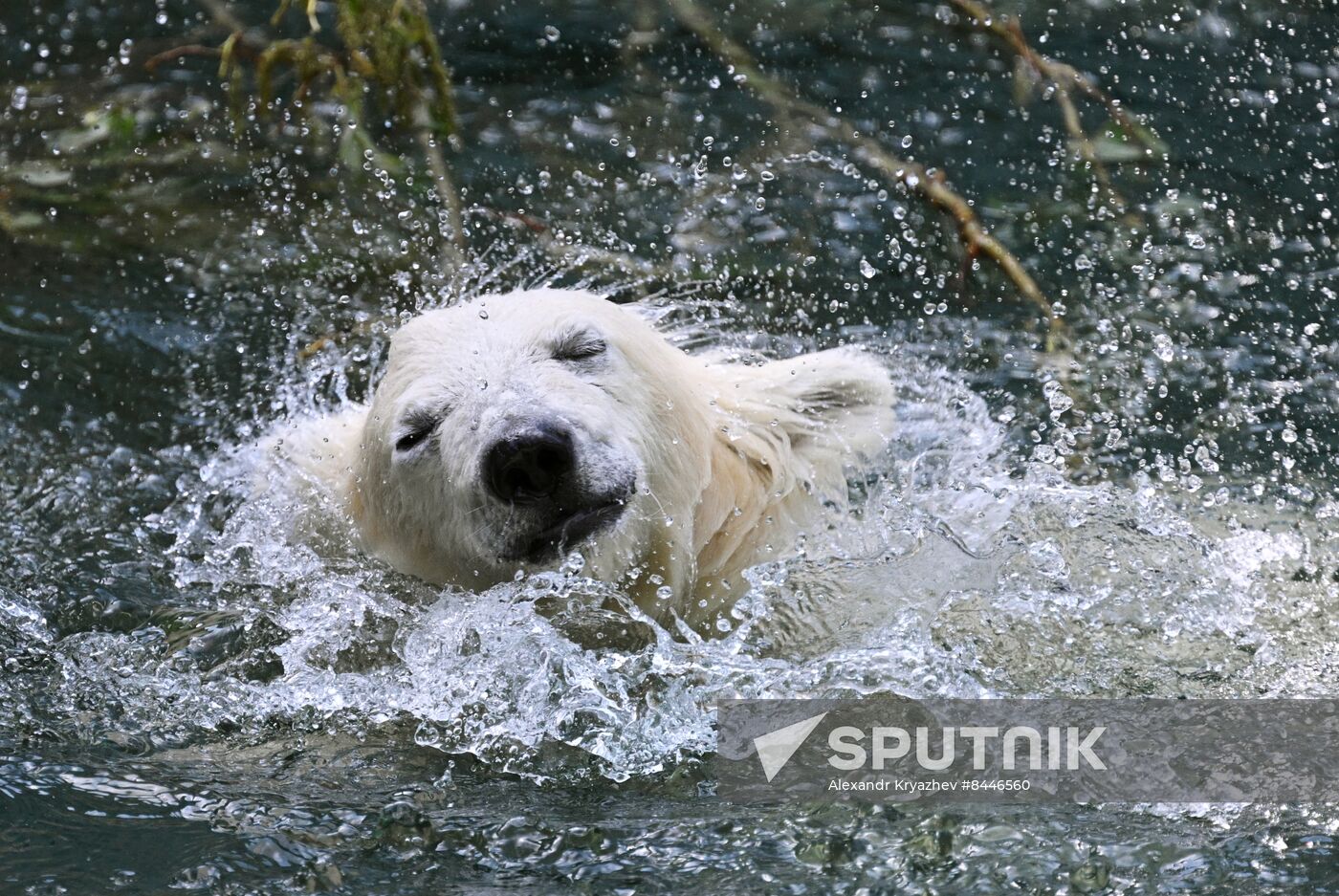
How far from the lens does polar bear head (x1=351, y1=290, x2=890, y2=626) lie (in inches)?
120

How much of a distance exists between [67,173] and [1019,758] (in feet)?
15.8

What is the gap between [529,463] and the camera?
9.73 feet

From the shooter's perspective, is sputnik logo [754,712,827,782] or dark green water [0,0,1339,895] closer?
dark green water [0,0,1339,895]

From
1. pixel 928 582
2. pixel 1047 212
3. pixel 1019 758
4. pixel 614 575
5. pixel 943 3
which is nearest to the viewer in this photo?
pixel 1019 758

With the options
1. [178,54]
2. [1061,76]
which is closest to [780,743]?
[1061,76]

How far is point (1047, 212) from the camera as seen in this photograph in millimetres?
5578

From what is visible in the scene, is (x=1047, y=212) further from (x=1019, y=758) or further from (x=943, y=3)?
(x=1019, y=758)

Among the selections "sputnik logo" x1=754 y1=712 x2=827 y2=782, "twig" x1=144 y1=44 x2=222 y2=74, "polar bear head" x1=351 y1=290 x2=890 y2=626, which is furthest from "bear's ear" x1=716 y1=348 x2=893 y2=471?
"twig" x1=144 y1=44 x2=222 y2=74

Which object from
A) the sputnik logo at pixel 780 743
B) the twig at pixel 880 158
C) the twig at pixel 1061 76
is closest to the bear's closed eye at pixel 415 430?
the sputnik logo at pixel 780 743

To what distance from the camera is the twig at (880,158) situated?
5.20m

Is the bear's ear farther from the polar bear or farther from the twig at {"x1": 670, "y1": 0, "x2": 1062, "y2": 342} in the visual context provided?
the twig at {"x1": 670, "y1": 0, "x2": 1062, "y2": 342}

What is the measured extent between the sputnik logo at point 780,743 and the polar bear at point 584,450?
1.40 ft

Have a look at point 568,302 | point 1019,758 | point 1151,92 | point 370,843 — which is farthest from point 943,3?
point 370,843

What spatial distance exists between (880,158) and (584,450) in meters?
3.21
